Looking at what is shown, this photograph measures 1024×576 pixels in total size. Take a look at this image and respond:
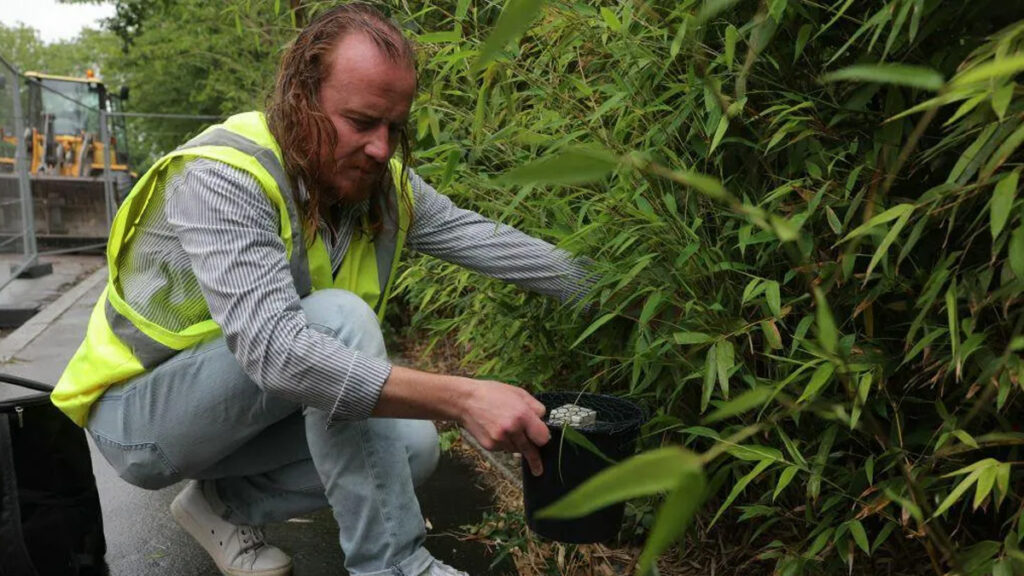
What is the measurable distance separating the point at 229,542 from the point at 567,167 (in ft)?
7.41

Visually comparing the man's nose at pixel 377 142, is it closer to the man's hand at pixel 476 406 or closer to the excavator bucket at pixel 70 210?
the man's hand at pixel 476 406

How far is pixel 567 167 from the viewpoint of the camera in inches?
27.7

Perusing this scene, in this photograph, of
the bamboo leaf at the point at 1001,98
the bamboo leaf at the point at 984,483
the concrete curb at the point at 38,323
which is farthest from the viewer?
the concrete curb at the point at 38,323

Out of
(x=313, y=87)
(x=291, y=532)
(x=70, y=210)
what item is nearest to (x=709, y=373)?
(x=313, y=87)

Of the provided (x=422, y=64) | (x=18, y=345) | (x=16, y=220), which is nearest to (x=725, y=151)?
(x=422, y=64)

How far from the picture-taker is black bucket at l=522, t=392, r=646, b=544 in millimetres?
2000

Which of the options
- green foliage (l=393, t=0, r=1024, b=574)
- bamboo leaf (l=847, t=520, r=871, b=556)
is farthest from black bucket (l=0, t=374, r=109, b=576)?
bamboo leaf (l=847, t=520, r=871, b=556)

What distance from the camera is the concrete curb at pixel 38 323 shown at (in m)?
6.03

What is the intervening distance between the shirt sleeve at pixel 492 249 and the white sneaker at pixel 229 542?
0.94m

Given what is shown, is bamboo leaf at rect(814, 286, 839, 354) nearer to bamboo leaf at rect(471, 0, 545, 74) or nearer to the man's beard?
bamboo leaf at rect(471, 0, 545, 74)

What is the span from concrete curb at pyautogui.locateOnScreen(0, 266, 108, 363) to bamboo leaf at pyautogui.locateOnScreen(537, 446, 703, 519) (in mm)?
5831

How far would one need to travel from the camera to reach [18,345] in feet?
20.2

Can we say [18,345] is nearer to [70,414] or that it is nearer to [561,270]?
[70,414]

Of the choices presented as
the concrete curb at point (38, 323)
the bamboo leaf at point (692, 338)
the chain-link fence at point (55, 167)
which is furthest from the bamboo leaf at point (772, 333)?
the chain-link fence at point (55, 167)
